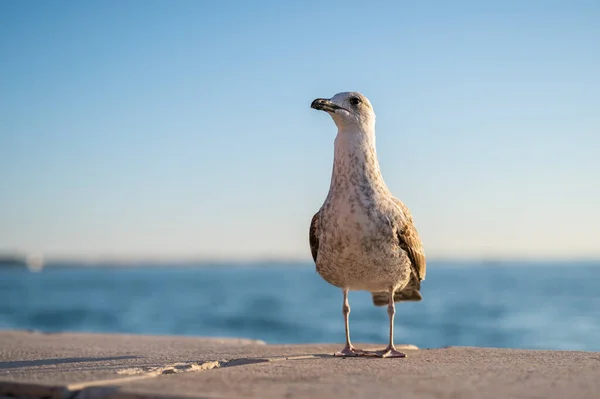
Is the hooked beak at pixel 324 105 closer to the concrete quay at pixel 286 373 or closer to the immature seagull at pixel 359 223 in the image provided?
the immature seagull at pixel 359 223

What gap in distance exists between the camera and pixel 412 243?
6152mm

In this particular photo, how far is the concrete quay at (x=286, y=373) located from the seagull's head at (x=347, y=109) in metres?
2.05

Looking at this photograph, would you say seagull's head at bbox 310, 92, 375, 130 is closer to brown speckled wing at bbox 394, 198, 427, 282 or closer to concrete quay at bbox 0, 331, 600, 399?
brown speckled wing at bbox 394, 198, 427, 282

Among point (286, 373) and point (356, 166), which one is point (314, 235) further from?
point (286, 373)

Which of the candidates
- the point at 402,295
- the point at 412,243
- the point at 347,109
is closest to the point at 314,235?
the point at 412,243

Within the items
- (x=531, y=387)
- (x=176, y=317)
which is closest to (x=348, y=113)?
(x=531, y=387)

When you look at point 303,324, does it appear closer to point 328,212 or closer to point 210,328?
point 210,328

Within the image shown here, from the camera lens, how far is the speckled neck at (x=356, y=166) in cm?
595

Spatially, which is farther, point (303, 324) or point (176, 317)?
point (176, 317)

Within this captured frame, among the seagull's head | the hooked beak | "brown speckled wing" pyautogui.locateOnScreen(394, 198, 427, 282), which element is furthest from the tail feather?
the hooked beak

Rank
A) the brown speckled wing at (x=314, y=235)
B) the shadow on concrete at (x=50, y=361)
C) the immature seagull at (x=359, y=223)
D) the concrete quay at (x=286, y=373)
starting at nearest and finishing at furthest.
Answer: the concrete quay at (x=286, y=373), the shadow on concrete at (x=50, y=361), the immature seagull at (x=359, y=223), the brown speckled wing at (x=314, y=235)

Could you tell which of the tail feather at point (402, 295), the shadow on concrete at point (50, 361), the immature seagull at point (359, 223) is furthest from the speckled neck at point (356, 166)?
the shadow on concrete at point (50, 361)

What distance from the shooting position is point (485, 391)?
13.0 ft

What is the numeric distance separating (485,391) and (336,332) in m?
20.1
